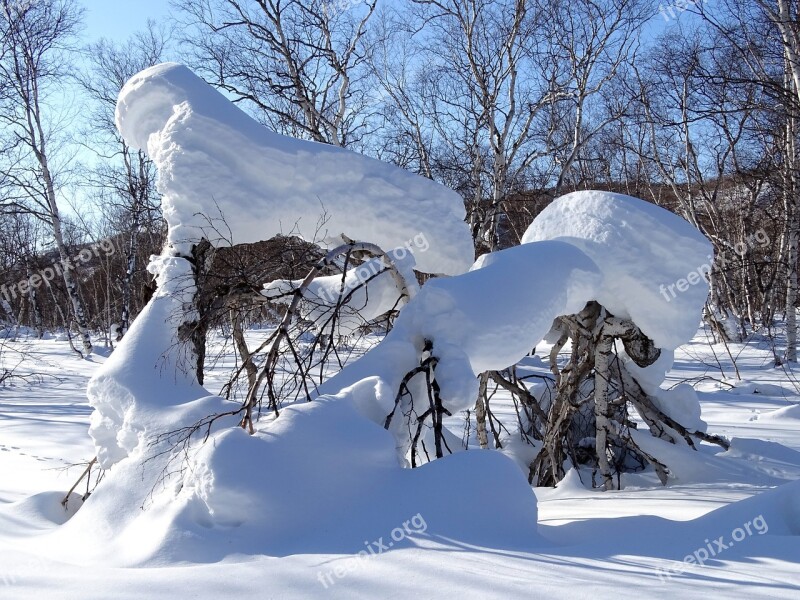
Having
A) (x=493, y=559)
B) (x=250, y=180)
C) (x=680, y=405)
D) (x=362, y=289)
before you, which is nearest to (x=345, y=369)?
(x=362, y=289)

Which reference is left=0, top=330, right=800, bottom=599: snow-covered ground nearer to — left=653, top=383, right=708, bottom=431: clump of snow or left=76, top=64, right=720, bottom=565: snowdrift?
left=76, top=64, right=720, bottom=565: snowdrift

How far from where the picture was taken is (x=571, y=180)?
1931 cm

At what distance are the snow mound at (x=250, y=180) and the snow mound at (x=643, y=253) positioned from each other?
3.18 ft

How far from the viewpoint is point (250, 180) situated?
14.6ft

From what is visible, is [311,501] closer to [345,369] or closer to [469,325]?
[345,369]

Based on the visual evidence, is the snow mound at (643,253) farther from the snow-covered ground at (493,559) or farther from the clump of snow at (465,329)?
the snow-covered ground at (493,559)

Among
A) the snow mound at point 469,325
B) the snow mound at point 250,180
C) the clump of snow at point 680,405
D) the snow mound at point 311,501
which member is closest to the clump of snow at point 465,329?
the snow mound at point 469,325

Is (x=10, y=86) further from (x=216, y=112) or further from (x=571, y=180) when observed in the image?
→ (x=571, y=180)

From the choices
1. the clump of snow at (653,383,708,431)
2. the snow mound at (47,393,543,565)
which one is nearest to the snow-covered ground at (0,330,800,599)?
the snow mound at (47,393,543,565)

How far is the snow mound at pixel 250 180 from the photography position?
14.3 ft

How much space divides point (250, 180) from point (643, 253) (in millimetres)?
2828

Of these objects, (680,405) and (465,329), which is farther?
(680,405)

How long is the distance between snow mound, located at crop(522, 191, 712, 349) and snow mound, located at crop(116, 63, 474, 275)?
0.97m

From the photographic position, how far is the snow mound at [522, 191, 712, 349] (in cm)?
470
